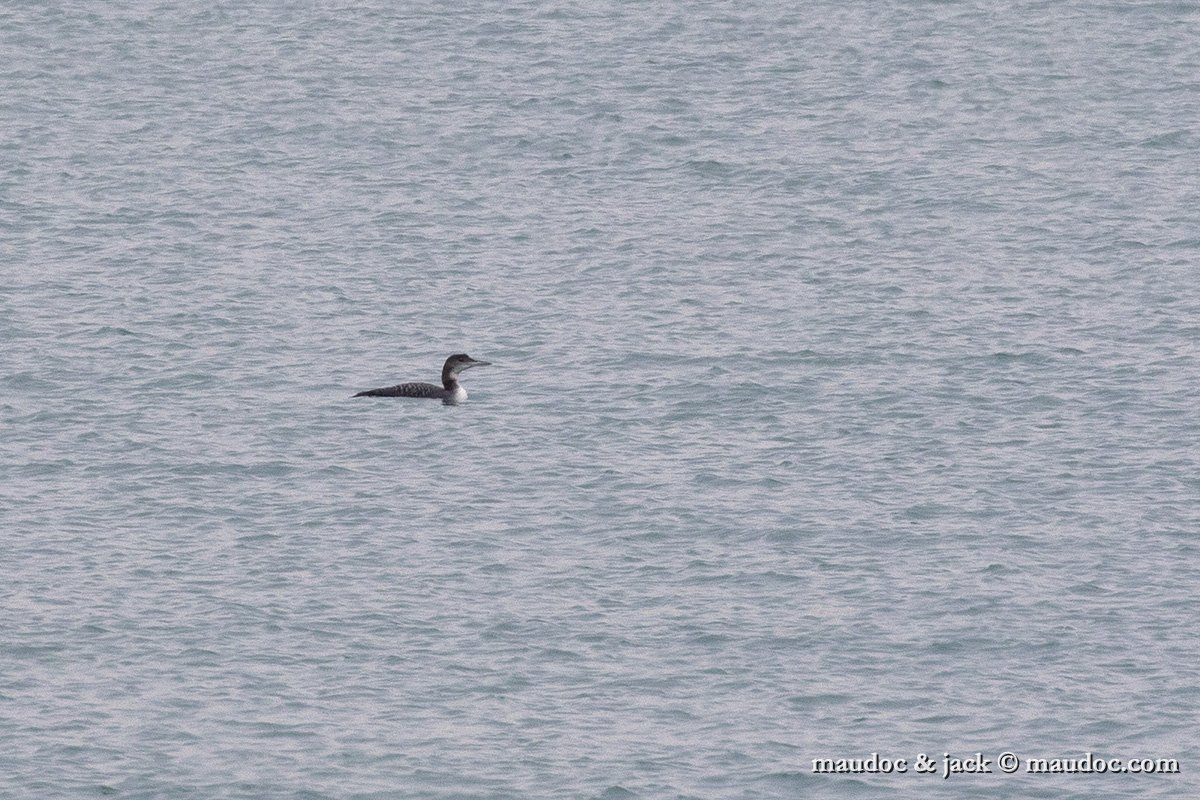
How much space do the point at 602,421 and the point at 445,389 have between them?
3.12 metres

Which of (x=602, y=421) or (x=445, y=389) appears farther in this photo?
(x=445, y=389)

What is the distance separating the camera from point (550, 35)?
243 feet

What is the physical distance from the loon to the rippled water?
1.12ft

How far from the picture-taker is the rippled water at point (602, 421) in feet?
94.6

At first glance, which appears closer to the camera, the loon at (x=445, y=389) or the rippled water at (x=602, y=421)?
the rippled water at (x=602, y=421)

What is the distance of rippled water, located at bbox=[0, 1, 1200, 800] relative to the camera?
28.8 meters

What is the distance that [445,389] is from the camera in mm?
41812

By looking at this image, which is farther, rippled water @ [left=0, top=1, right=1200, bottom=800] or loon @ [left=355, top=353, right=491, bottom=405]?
loon @ [left=355, top=353, right=491, bottom=405]

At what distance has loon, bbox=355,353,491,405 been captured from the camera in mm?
41594

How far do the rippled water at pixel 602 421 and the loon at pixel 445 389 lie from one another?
13.4 inches

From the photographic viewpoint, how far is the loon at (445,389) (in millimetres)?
41594

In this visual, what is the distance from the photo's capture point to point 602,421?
40.0 m


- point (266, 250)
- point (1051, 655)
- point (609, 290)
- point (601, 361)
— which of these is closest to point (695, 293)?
point (609, 290)

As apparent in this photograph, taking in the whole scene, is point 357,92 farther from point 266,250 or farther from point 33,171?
point 266,250
